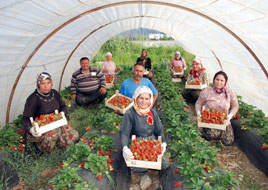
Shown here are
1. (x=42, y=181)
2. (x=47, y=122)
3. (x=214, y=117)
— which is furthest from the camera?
(x=214, y=117)

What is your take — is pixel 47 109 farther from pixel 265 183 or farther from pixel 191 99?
pixel 191 99

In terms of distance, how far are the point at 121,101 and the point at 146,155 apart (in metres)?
2.22

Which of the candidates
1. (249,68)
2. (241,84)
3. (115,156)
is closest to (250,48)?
(249,68)

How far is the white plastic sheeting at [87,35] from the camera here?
3904 millimetres

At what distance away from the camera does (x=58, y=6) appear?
13.9 feet

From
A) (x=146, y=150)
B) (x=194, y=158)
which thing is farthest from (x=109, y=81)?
(x=194, y=158)

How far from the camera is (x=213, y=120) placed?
14.1 feet

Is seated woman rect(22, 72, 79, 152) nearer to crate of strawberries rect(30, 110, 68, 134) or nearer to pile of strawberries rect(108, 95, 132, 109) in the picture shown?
crate of strawberries rect(30, 110, 68, 134)

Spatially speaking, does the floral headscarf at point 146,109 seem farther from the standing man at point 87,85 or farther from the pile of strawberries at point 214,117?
the standing man at point 87,85

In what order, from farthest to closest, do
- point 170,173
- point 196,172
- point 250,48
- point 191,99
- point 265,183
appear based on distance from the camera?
point 191,99, point 250,48, point 265,183, point 170,173, point 196,172

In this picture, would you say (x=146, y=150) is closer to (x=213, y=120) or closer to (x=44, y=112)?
(x=213, y=120)

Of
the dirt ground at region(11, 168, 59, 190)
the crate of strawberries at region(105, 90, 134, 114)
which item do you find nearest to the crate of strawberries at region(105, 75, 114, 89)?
the crate of strawberries at region(105, 90, 134, 114)

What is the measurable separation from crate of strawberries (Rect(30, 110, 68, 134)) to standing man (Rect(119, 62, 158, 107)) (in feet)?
5.49

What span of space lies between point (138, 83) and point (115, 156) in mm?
1883
